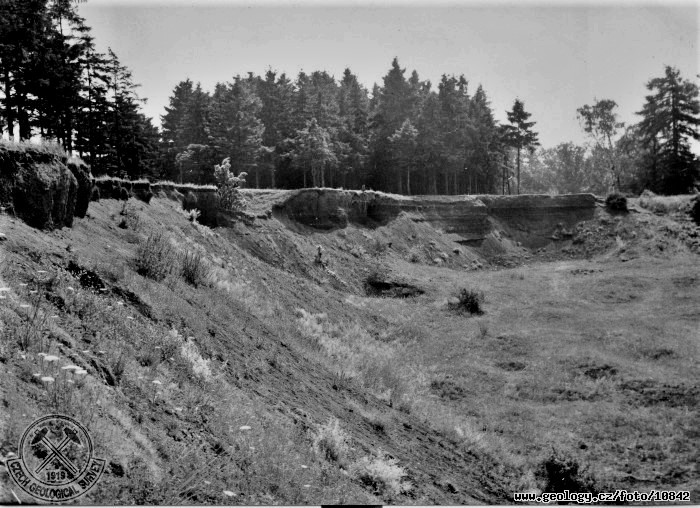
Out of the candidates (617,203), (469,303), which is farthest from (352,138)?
(469,303)

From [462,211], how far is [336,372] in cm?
4333

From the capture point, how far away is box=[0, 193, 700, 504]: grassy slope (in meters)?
6.84

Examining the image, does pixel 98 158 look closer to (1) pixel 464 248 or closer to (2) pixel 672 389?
(1) pixel 464 248

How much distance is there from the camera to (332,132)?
64062mm

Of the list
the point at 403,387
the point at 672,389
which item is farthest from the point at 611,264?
the point at 403,387

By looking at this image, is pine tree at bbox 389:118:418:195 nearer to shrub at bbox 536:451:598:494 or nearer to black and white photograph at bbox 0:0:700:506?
black and white photograph at bbox 0:0:700:506

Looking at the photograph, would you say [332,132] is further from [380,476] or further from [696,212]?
[380,476]

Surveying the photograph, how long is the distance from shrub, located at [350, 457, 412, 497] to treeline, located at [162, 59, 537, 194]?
161 feet

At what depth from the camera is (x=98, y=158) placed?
4412 cm

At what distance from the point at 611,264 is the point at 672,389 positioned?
88.0ft
